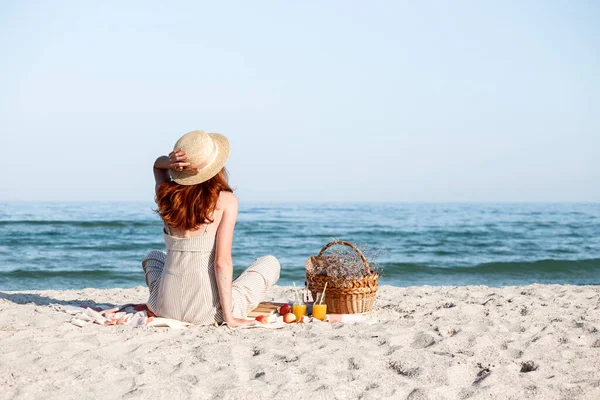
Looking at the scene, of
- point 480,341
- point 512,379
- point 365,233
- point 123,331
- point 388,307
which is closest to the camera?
point 512,379

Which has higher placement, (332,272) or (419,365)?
(332,272)

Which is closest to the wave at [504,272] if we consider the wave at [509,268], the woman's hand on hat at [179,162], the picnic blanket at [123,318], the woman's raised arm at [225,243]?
the wave at [509,268]

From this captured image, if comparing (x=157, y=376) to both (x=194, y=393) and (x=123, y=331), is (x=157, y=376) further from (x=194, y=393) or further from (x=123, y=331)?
(x=123, y=331)

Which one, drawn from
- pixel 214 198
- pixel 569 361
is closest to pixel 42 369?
pixel 214 198

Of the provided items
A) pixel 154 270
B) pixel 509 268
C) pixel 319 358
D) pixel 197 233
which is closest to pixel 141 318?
pixel 154 270

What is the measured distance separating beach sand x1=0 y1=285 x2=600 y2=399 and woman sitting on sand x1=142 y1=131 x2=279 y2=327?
0.79 feet

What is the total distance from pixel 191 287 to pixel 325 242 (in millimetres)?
14855

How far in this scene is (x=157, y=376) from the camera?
378 cm

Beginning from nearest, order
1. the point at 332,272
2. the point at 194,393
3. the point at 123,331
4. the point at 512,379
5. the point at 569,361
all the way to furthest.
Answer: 1. the point at 194,393
2. the point at 512,379
3. the point at 569,361
4. the point at 123,331
5. the point at 332,272

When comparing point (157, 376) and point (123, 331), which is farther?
point (123, 331)

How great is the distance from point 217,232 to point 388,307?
7.56 ft

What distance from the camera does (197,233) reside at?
495 cm

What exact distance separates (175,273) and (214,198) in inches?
29.5

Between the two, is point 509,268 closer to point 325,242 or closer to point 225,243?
point 325,242
